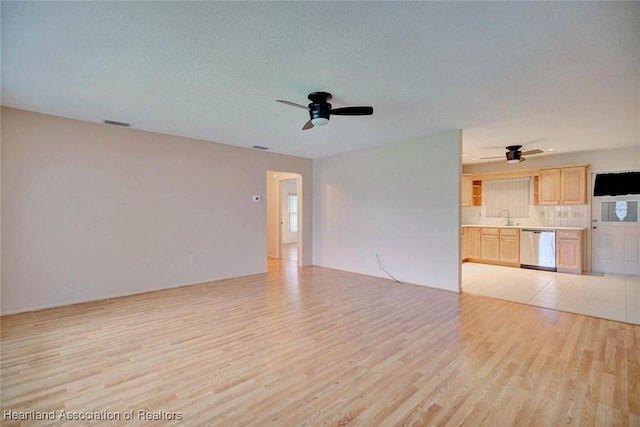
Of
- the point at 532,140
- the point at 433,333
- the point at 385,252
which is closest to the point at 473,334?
the point at 433,333

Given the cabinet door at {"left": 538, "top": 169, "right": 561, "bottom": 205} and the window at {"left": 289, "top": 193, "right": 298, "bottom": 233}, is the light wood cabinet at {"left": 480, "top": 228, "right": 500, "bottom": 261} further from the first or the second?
the window at {"left": 289, "top": 193, "right": 298, "bottom": 233}

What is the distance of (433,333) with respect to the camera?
3.11m

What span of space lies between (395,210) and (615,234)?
464 cm

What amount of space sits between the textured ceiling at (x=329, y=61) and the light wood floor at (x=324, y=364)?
2533 mm

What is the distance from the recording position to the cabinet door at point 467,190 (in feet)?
24.6

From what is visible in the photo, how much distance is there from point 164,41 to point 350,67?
57.8 inches

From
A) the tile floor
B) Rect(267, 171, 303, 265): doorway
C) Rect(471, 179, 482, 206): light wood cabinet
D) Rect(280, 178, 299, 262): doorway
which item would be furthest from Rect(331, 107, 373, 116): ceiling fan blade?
Rect(280, 178, 299, 262): doorway

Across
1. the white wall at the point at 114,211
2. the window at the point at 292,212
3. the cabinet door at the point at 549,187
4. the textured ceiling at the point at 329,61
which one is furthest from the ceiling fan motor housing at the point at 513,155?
the window at the point at 292,212

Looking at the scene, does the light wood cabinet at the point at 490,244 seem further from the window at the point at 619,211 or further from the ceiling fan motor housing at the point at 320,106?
the ceiling fan motor housing at the point at 320,106

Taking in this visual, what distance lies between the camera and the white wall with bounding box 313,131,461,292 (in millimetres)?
4672

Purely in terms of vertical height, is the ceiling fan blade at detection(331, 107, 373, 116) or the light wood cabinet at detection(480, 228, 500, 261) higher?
the ceiling fan blade at detection(331, 107, 373, 116)

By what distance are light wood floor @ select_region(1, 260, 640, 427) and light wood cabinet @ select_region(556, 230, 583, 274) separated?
310 centimetres

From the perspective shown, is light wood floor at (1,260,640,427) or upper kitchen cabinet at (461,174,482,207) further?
upper kitchen cabinet at (461,174,482,207)

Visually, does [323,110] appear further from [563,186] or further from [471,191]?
[563,186]
